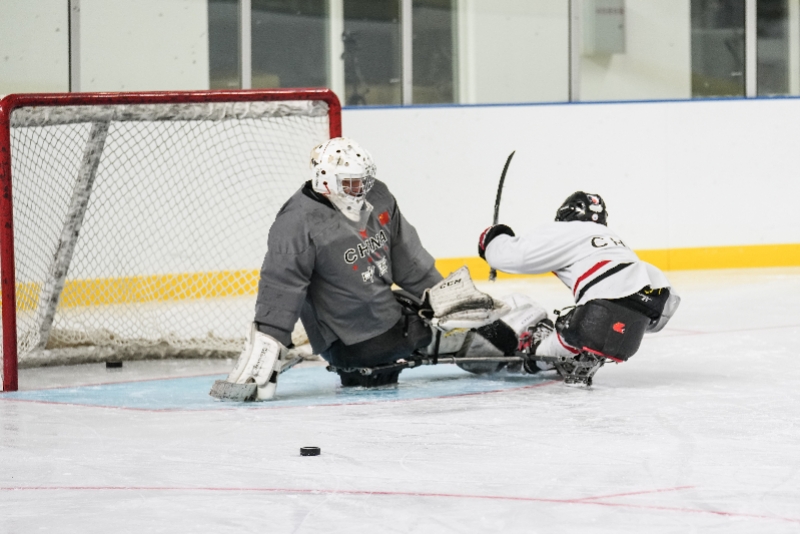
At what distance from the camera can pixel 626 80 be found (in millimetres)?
8758

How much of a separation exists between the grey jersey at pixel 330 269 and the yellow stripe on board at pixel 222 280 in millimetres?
1297

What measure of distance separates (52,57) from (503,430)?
4.32 meters

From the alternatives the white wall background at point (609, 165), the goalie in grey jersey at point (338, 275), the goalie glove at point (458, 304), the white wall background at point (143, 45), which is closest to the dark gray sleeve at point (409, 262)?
the goalie in grey jersey at point (338, 275)

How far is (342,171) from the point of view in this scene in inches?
163

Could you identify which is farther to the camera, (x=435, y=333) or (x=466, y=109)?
(x=466, y=109)

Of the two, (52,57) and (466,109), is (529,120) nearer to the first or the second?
(466,109)

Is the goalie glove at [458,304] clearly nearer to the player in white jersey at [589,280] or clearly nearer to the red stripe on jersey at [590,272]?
the player in white jersey at [589,280]

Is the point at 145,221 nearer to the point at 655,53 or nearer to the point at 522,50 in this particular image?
the point at 522,50

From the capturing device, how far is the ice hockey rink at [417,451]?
9.11 ft

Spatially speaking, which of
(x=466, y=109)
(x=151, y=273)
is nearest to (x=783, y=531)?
(x=151, y=273)

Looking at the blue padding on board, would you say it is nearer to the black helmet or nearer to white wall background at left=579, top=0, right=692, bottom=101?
the black helmet

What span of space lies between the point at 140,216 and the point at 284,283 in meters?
2.49

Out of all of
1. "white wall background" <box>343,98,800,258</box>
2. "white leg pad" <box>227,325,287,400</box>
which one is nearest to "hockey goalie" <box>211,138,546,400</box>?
"white leg pad" <box>227,325,287,400</box>

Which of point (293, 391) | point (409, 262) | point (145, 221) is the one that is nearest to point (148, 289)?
point (145, 221)
